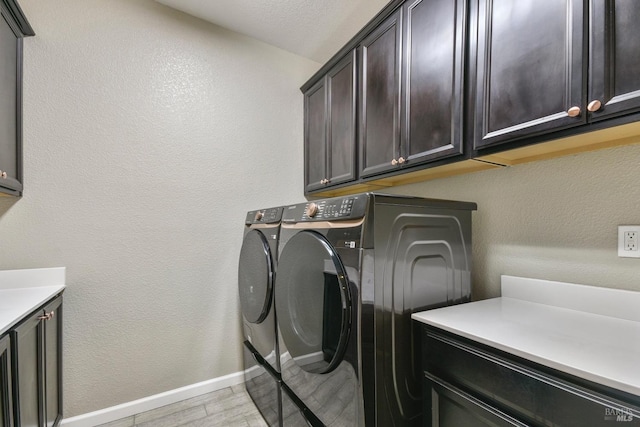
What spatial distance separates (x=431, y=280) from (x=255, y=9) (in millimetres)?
2121

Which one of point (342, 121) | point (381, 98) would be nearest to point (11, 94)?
point (342, 121)

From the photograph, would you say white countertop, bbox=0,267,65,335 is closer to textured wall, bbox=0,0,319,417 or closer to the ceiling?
textured wall, bbox=0,0,319,417

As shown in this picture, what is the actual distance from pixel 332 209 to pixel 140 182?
153 centimetres

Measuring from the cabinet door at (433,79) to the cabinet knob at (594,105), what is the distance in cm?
43

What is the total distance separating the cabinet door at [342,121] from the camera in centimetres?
189

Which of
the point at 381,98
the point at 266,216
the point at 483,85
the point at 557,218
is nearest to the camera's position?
the point at 483,85

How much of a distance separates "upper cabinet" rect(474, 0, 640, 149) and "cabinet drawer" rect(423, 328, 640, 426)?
77 centimetres

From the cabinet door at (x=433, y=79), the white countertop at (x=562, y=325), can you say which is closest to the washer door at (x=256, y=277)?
the white countertop at (x=562, y=325)

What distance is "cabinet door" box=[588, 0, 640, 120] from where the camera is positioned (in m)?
0.80

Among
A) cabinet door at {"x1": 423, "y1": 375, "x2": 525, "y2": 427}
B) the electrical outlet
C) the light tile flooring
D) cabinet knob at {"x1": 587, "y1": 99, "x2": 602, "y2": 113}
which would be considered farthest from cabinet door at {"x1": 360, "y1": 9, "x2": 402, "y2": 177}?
the light tile flooring

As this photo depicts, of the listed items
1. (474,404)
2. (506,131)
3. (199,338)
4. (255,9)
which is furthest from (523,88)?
(199,338)

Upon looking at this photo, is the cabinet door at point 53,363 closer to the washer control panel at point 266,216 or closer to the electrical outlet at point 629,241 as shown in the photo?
the washer control panel at point 266,216

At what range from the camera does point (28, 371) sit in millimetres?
1215

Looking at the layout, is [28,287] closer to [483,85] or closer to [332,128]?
[332,128]
